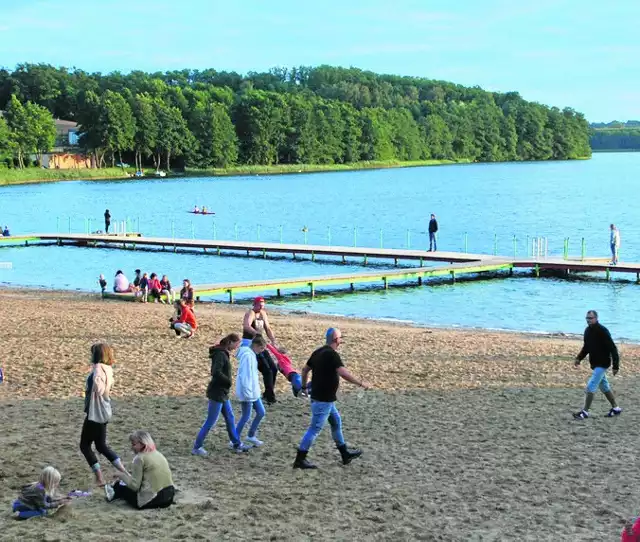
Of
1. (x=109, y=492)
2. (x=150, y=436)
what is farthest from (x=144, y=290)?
(x=109, y=492)

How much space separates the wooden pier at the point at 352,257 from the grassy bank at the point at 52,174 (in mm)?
86993

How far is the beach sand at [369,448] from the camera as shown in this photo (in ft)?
29.8

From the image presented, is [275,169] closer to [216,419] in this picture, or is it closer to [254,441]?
[254,441]

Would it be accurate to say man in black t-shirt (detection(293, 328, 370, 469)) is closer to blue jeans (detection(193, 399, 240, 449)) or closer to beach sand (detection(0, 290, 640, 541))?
beach sand (detection(0, 290, 640, 541))

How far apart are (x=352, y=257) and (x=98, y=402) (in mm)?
38028

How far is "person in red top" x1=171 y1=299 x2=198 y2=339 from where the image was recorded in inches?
835

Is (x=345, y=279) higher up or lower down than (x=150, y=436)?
higher up

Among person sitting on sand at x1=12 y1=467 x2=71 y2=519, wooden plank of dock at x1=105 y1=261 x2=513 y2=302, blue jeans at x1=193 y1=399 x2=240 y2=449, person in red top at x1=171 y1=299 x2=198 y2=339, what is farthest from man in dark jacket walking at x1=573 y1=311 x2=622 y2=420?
wooden plank of dock at x1=105 y1=261 x2=513 y2=302

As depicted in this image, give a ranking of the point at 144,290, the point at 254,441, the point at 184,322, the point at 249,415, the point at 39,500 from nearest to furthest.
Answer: the point at 39,500 → the point at 249,415 → the point at 254,441 → the point at 184,322 → the point at 144,290

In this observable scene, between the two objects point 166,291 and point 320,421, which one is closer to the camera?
point 320,421

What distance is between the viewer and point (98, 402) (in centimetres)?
980

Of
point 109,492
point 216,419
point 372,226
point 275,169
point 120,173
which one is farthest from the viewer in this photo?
point 275,169

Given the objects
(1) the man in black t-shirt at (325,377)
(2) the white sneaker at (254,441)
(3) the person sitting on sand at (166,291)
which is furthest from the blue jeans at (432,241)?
(1) the man in black t-shirt at (325,377)

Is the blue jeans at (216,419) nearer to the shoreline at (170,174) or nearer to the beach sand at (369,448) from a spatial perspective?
the beach sand at (369,448)
